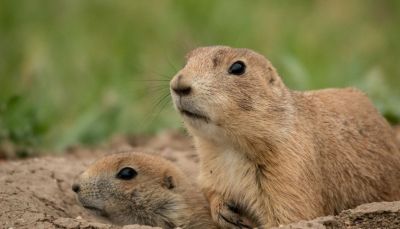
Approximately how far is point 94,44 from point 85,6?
0.81m

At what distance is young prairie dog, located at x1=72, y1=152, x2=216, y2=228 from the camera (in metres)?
6.97

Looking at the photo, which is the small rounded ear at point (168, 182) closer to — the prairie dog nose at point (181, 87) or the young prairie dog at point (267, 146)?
the young prairie dog at point (267, 146)

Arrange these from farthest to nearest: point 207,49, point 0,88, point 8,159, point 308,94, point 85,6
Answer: point 85,6
point 0,88
point 8,159
point 308,94
point 207,49

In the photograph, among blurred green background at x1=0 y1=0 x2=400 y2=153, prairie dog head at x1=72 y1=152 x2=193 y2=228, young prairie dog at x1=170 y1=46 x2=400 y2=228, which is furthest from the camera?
blurred green background at x1=0 y1=0 x2=400 y2=153

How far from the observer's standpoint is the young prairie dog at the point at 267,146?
618 centimetres

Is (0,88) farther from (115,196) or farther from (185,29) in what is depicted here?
(115,196)

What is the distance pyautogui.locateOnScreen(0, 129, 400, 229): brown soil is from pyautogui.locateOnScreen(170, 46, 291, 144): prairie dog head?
801 millimetres

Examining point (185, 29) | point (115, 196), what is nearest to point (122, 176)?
point (115, 196)

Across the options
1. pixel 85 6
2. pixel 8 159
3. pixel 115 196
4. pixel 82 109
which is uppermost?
pixel 85 6

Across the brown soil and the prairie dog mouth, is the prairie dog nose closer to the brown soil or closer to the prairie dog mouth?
the prairie dog mouth

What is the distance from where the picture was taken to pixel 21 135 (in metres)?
8.96

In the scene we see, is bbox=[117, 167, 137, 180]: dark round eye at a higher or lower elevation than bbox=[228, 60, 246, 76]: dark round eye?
lower

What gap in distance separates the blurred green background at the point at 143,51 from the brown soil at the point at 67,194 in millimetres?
633

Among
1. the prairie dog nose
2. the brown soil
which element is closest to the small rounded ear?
the brown soil
